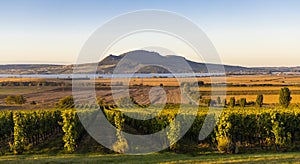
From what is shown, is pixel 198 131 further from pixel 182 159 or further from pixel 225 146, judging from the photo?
pixel 182 159

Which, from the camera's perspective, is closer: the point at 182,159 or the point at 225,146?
the point at 182,159

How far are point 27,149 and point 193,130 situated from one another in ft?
53.1

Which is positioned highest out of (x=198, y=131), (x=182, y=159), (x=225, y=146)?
(x=198, y=131)

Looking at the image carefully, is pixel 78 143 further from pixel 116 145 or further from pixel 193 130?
pixel 193 130

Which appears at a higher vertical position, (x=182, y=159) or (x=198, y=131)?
(x=198, y=131)

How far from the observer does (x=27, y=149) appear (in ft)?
94.8

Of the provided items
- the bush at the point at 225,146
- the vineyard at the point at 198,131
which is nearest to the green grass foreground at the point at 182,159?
the bush at the point at 225,146

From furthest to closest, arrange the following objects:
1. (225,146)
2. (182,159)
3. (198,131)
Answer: (198,131) < (225,146) < (182,159)

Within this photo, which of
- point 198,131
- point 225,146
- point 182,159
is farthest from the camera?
point 198,131

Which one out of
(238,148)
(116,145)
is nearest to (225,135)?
(238,148)

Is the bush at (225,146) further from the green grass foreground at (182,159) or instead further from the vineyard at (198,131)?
the green grass foreground at (182,159)

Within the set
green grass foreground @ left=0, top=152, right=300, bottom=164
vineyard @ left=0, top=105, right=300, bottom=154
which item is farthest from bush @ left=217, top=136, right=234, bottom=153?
green grass foreground @ left=0, top=152, right=300, bottom=164

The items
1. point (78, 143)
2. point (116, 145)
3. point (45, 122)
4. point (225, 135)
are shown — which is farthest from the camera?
point (45, 122)

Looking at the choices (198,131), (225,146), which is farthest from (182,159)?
(198,131)
